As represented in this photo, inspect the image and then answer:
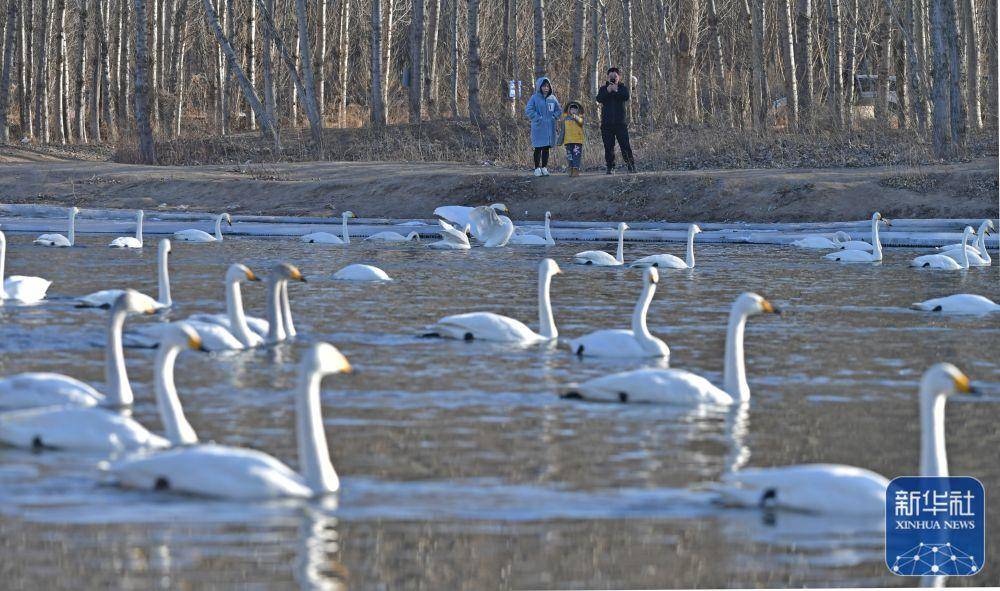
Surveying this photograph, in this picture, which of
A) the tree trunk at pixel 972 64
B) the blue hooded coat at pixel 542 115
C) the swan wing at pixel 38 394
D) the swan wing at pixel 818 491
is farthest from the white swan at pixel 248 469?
the tree trunk at pixel 972 64

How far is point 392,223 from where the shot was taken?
1027 inches

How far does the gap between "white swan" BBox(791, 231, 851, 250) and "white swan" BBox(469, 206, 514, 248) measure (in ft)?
13.2

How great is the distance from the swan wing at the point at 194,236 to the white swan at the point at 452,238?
339 cm

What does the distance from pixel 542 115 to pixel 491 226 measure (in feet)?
14.7

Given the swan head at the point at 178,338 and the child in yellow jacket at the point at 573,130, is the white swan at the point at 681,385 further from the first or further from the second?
the child in yellow jacket at the point at 573,130

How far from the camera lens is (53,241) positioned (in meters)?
22.0

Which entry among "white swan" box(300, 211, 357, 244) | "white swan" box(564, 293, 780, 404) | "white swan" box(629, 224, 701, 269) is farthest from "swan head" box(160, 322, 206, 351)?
"white swan" box(300, 211, 357, 244)

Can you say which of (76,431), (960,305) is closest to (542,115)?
(960,305)

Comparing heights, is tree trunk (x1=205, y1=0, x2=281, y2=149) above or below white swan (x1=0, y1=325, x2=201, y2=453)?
above

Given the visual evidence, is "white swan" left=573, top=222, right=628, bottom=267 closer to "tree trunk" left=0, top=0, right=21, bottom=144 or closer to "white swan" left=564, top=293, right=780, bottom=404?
"white swan" left=564, top=293, right=780, bottom=404

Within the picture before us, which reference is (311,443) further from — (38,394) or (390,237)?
(390,237)

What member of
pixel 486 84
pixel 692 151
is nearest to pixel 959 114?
pixel 692 151

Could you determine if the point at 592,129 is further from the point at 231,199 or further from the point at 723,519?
the point at 723,519

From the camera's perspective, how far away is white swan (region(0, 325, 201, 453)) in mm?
8227
